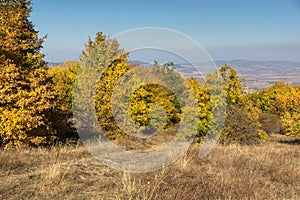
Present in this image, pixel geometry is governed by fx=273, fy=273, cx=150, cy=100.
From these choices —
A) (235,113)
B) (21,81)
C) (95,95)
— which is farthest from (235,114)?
(21,81)

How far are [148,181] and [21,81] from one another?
27.3ft

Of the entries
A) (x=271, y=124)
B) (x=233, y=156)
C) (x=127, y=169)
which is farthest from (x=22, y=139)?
(x=271, y=124)

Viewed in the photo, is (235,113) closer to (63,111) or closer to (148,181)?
→ (63,111)

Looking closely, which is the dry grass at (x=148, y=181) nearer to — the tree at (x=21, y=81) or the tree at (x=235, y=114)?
the tree at (x=21, y=81)

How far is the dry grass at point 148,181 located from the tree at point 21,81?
357 cm

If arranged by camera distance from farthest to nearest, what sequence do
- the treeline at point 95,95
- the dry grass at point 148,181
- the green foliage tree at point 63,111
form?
the green foliage tree at point 63,111, the treeline at point 95,95, the dry grass at point 148,181

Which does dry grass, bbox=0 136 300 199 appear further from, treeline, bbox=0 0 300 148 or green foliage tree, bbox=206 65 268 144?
green foliage tree, bbox=206 65 268 144

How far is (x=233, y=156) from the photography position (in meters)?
9.17

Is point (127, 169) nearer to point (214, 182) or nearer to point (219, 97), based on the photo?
point (214, 182)

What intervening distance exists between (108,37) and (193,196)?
15.6 m

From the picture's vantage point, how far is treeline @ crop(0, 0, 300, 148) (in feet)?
37.2

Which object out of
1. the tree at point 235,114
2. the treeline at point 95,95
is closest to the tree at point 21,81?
the treeline at point 95,95

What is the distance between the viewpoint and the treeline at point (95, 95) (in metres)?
11.3

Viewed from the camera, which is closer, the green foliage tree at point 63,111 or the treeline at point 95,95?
the treeline at point 95,95
